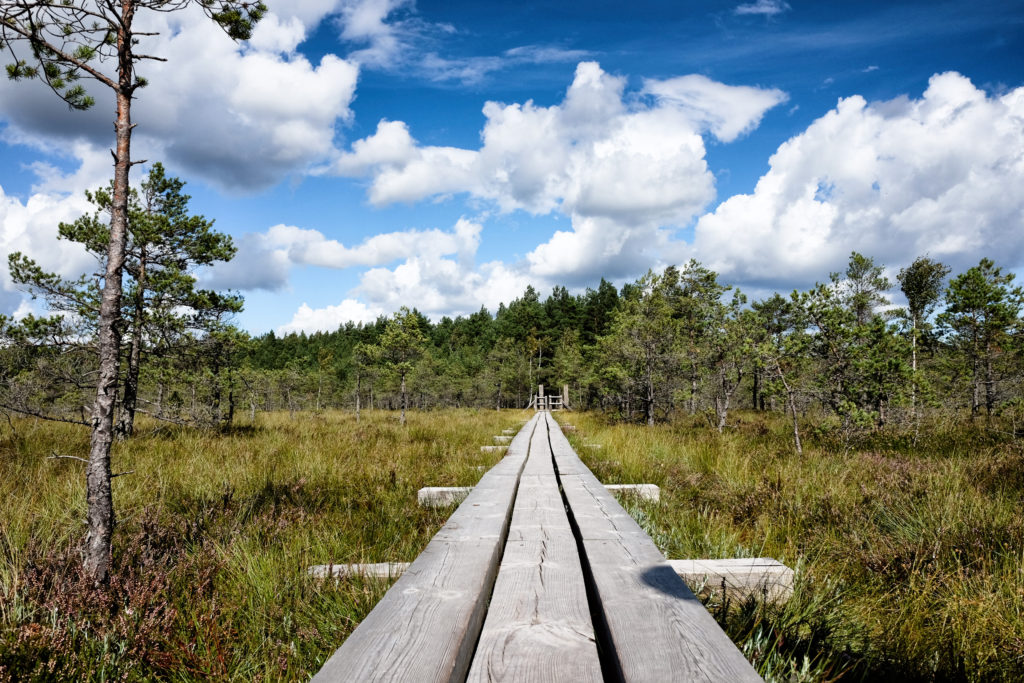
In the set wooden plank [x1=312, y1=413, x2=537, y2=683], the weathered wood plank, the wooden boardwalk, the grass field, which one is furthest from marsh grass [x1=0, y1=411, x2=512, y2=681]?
the weathered wood plank

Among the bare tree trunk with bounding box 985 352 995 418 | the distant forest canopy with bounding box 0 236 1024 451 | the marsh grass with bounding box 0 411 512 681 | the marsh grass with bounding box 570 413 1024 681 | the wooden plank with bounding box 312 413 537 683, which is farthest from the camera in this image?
the bare tree trunk with bounding box 985 352 995 418

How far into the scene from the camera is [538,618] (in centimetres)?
160

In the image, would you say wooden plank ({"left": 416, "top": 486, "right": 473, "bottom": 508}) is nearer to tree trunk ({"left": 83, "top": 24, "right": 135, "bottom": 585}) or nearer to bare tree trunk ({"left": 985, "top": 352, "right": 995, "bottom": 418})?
tree trunk ({"left": 83, "top": 24, "right": 135, "bottom": 585})

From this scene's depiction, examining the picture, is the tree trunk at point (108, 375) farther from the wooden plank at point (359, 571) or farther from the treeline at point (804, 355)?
the treeline at point (804, 355)

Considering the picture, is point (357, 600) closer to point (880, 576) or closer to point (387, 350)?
point (880, 576)

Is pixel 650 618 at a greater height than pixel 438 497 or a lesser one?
greater

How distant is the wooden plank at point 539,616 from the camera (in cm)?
129

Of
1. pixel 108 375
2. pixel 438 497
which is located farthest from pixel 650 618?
pixel 108 375

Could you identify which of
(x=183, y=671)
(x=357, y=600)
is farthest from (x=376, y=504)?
(x=183, y=671)

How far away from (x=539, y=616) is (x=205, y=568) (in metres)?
2.06

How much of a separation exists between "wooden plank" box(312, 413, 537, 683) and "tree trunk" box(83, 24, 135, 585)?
1.82 m

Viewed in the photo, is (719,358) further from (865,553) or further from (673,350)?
(865,553)

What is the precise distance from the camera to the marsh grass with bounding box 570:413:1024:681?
1903mm

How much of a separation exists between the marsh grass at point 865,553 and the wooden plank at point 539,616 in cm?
71
